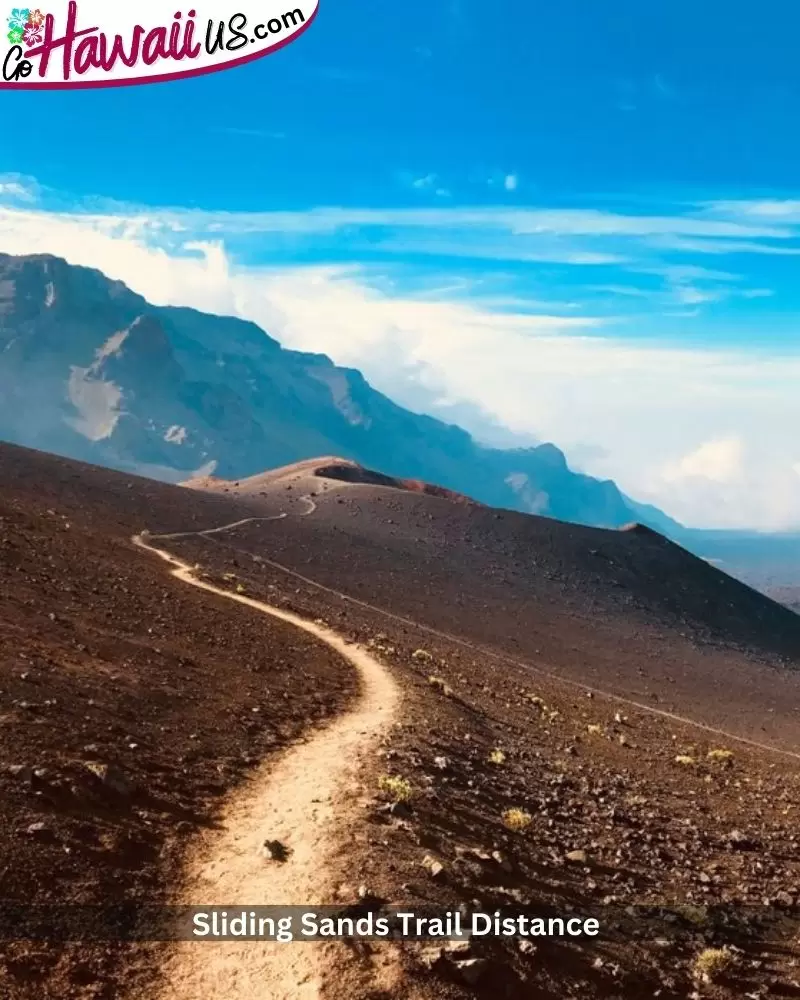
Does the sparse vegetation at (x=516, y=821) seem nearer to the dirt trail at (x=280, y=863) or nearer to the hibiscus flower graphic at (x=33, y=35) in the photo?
the dirt trail at (x=280, y=863)

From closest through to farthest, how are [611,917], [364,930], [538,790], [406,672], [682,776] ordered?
[364,930], [611,917], [538,790], [682,776], [406,672]

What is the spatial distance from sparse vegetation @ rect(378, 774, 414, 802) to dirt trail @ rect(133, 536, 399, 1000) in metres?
0.48

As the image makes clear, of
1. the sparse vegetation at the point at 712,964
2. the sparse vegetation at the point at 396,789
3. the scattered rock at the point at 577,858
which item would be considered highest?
the sparse vegetation at the point at 396,789

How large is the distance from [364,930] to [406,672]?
1865 cm

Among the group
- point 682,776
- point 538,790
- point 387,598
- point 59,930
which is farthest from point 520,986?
point 387,598

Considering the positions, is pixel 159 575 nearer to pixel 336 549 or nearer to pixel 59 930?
pixel 59 930

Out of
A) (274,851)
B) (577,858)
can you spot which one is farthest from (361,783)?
(577,858)

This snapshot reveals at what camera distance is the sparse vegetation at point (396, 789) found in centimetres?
1322

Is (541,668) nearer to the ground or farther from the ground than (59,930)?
nearer to the ground

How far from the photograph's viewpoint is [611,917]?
447 inches

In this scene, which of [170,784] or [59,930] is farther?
[170,784]

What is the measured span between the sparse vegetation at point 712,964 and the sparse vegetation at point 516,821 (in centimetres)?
366

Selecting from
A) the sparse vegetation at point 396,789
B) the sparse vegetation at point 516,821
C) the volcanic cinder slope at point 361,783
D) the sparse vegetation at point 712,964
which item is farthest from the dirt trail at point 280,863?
the sparse vegetation at point 712,964

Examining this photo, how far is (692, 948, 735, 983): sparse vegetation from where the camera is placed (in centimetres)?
1043
